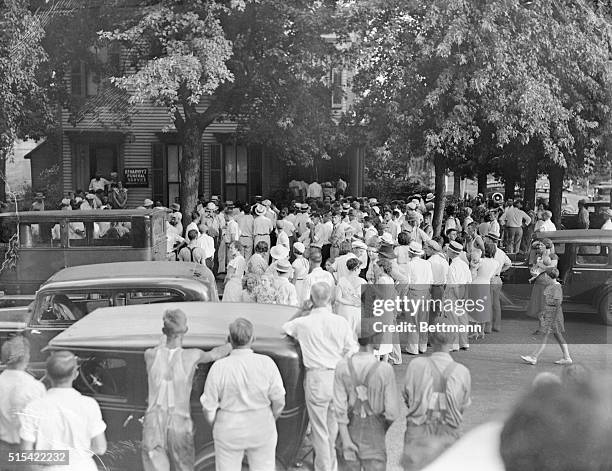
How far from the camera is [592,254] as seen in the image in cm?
1177

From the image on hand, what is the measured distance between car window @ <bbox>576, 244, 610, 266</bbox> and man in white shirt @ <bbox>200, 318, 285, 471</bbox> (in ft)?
25.7

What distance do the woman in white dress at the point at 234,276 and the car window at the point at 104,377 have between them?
9.84 feet

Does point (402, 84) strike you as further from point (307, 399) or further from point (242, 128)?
point (307, 399)

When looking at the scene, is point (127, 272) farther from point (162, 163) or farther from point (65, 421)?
point (162, 163)

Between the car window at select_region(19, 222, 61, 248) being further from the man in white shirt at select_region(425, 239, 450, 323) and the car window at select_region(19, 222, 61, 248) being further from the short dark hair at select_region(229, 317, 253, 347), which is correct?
the short dark hair at select_region(229, 317, 253, 347)

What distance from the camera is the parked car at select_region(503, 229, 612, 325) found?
11547 mm

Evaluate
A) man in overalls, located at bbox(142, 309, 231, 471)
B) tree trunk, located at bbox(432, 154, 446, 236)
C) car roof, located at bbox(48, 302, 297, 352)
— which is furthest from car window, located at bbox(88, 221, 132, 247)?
tree trunk, located at bbox(432, 154, 446, 236)

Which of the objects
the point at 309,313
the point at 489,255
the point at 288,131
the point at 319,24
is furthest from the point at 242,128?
the point at 309,313

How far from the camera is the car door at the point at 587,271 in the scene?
11594 millimetres

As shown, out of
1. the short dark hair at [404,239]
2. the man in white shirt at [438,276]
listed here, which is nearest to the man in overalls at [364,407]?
the man in white shirt at [438,276]

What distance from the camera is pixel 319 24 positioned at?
14.4m

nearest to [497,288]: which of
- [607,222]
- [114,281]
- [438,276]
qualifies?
[438,276]

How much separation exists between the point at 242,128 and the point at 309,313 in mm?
12048

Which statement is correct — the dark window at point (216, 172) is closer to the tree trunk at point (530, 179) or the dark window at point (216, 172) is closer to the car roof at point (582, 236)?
the tree trunk at point (530, 179)
